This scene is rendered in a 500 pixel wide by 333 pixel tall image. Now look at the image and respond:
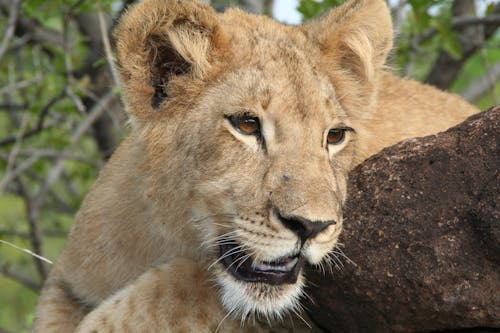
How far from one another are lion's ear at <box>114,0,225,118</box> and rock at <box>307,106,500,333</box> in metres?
0.83

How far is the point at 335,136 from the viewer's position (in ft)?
11.2

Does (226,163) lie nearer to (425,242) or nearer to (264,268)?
(264,268)

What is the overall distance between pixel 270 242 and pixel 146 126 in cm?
83

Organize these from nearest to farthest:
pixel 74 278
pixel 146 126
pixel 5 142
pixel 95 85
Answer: pixel 146 126 < pixel 74 278 < pixel 5 142 < pixel 95 85

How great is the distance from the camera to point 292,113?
3.19 meters

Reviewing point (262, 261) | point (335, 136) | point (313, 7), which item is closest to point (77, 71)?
point (313, 7)

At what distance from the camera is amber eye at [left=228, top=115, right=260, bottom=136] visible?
3.17m

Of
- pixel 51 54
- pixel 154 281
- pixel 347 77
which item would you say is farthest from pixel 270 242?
pixel 51 54

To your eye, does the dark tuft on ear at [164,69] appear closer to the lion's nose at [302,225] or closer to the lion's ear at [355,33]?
the lion's ear at [355,33]

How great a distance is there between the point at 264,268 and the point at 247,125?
0.53 meters

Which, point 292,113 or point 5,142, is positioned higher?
point 292,113

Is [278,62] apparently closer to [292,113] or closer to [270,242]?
[292,113]

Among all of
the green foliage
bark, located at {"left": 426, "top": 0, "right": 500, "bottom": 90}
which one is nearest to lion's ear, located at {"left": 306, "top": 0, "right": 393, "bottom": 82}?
the green foliage

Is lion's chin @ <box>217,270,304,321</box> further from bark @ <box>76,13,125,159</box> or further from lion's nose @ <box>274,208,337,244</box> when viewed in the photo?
bark @ <box>76,13,125,159</box>
